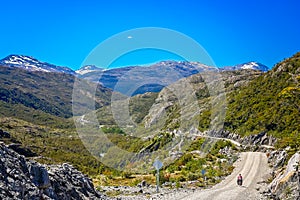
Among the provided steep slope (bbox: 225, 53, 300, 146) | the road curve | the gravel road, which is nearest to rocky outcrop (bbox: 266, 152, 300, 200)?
the gravel road

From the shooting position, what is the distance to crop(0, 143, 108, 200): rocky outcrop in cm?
1227

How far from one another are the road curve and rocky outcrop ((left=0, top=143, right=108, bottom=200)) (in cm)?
905

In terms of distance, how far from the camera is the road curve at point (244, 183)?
2297 centimetres

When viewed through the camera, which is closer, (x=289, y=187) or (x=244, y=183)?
(x=289, y=187)

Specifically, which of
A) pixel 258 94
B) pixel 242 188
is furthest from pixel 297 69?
pixel 242 188

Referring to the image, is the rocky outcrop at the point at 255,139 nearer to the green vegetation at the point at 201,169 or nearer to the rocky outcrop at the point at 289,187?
the green vegetation at the point at 201,169

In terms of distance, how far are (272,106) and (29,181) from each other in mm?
72982

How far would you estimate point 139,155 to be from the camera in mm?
100188

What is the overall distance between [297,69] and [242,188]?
7238 cm

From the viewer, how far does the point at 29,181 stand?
43.7 feet

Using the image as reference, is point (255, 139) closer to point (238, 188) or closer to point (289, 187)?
point (238, 188)

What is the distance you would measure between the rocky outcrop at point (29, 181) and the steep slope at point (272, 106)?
4174 centimetres

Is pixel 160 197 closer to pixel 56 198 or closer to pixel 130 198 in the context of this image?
pixel 130 198

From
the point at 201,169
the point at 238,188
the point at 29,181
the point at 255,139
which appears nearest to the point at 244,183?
the point at 238,188
